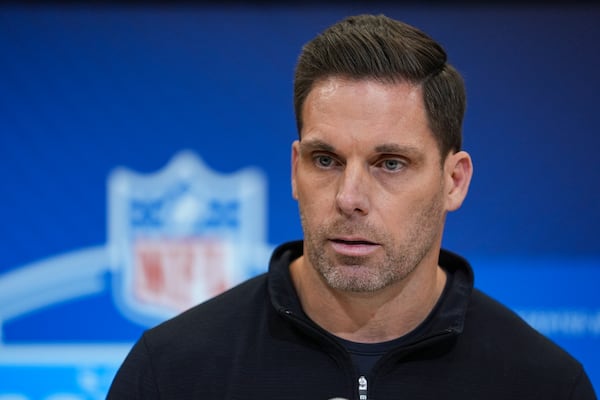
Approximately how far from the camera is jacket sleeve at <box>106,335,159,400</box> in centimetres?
172

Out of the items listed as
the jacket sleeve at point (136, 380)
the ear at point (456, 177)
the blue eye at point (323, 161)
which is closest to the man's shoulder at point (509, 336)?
the ear at point (456, 177)

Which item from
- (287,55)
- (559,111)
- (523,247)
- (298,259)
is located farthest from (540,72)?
(298,259)

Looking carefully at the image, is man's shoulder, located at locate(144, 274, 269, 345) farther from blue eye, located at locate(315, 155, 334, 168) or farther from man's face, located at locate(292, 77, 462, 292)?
blue eye, located at locate(315, 155, 334, 168)

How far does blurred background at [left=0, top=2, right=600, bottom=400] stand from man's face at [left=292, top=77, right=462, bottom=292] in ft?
4.42

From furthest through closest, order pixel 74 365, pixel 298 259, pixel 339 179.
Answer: pixel 74 365
pixel 298 259
pixel 339 179

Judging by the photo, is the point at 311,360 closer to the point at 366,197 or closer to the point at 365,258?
the point at 365,258

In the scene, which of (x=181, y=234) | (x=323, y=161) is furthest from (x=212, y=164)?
(x=323, y=161)

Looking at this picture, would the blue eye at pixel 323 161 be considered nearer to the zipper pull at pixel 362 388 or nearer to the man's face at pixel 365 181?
the man's face at pixel 365 181

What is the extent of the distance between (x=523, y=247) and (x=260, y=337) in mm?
1548

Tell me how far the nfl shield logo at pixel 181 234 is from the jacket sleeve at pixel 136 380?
127cm

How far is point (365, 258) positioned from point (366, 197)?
0.38ft

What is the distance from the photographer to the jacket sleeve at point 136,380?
1.72m

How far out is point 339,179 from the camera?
1684 millimetres

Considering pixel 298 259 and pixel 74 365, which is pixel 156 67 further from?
pixel 298 259
